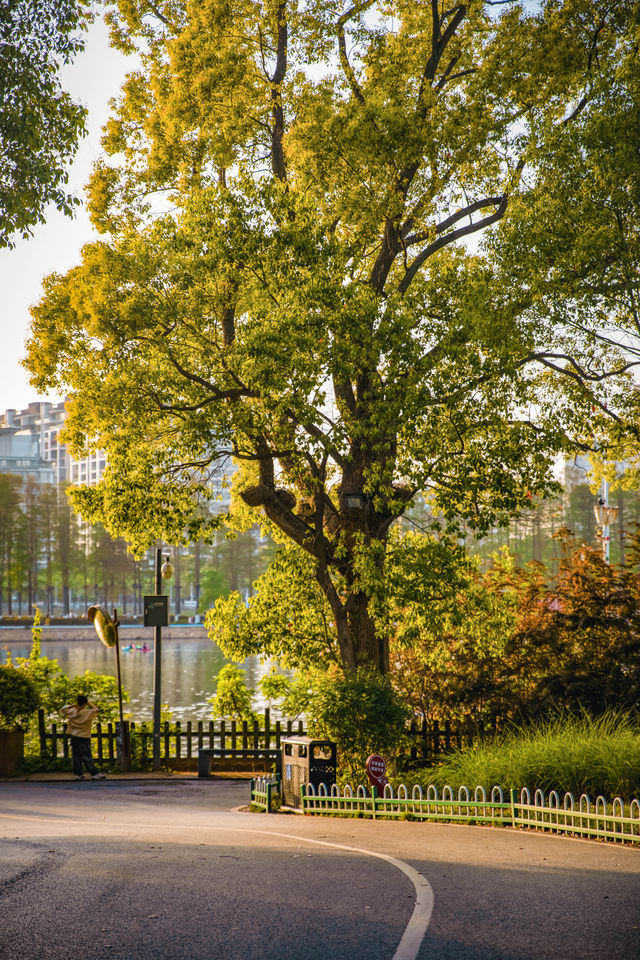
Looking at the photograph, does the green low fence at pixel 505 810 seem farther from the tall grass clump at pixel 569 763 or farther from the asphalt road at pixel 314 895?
the asphalt road at pixel 314 895

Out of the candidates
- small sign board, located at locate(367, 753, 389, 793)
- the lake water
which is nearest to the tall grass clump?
small sign board, located at locate(367, 753, 389, 793)

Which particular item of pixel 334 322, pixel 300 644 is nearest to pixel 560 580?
pixel 300 644

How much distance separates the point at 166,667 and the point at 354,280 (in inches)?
1825

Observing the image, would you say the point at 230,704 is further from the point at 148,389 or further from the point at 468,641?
the point at 148,389

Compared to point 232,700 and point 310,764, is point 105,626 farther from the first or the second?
point 310,764

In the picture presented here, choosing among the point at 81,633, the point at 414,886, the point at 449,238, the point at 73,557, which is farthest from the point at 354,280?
the point at 73,557

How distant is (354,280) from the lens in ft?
51.1

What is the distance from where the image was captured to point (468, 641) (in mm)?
16828

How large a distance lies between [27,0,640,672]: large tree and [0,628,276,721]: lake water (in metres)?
8.09

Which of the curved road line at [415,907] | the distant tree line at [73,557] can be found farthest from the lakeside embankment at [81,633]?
the curved road line at [415,907]

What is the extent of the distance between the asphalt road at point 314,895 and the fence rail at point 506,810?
0.30 m

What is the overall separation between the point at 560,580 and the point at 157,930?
12.3 meters

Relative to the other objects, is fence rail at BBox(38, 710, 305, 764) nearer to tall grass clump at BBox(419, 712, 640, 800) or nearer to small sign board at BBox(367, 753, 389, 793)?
small sign board at BBox(367, 753, 389, 793)

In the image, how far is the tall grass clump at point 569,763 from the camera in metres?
9.70
